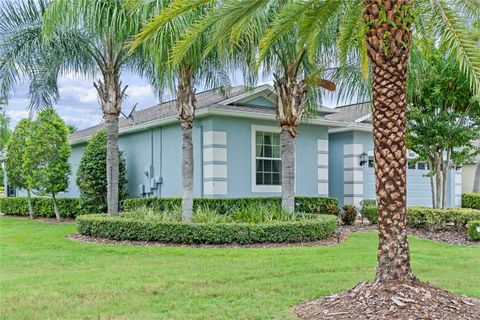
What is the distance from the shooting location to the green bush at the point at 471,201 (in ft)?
73.5

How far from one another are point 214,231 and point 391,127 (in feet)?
19.8

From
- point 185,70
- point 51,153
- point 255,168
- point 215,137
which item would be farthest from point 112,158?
point 51,153

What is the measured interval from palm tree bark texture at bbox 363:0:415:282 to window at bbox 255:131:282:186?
9.83m

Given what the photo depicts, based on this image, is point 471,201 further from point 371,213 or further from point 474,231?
point 474,231

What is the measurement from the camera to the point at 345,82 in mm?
13016

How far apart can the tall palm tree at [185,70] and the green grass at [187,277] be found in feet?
8.32

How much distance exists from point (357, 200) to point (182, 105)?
353 inches

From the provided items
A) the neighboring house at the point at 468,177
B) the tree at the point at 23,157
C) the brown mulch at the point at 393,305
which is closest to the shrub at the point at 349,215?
the brown mulch at the point at 393,305

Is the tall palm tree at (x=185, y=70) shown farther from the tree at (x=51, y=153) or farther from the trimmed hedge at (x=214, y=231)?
the tree at (x=51, y=153)

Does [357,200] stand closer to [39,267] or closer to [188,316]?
[39,267]

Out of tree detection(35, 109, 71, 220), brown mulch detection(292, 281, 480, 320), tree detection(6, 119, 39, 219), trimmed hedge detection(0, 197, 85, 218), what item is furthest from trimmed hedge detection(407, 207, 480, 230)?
tree detection(6, 119, 39, 219)

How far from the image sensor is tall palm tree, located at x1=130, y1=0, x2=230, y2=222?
31.0ft

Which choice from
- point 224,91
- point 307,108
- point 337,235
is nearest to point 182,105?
point 224,91

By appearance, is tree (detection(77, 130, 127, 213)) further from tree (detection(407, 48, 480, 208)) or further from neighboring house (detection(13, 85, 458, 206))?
tree (detection(407, 48, 480, 208))
